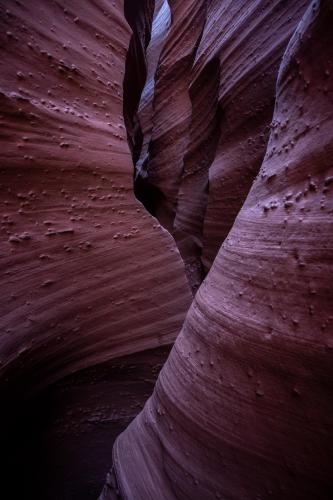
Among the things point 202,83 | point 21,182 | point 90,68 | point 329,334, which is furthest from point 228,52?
point 329,334

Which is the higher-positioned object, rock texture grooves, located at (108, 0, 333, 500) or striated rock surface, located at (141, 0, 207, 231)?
striated rock surface, located at (141, 0, 207, 231)

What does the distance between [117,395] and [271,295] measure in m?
1.16

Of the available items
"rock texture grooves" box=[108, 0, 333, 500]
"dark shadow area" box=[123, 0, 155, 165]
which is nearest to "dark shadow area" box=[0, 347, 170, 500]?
"rock texture grooves" box=[108, 0, 333, 500]

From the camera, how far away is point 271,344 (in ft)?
2.47

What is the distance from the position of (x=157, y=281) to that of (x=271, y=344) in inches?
33.1

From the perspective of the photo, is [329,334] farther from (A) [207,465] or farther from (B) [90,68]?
(B) [90,68]

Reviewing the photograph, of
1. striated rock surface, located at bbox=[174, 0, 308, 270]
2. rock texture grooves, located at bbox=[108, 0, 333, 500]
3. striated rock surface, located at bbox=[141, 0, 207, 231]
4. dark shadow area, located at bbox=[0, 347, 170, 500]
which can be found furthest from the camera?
striated rock surface, located at bbox=[141, 0, 207, 231]

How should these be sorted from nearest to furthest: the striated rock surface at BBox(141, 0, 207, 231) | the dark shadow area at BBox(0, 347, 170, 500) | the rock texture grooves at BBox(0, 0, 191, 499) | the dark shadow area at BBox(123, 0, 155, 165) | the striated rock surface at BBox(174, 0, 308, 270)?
1. the rock texture grooves at BBox(0, 0, 191, 499)
2. the dark shadow area at BBox(0, 347, 170, 500)
3. the striated rock surface at BBox(174, 0, 308, 270)
4. the dark shadow area at BBox(123, 0, 155, 165)
5. the striated rock surface at BBox(141, 0, 207, 231)

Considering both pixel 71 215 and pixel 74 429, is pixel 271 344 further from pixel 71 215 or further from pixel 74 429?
pixel 74 429

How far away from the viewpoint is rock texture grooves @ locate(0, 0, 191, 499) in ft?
3.77

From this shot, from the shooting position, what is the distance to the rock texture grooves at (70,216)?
1.15 metres

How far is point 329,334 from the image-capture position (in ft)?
2.18

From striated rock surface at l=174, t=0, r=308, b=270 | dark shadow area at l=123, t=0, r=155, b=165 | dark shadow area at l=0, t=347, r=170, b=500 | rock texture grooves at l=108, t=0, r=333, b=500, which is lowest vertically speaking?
dark shadow area at l=0, t=347, r=170, b=500

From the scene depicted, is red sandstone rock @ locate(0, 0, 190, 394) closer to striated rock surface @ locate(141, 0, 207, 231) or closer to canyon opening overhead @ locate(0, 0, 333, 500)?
canyon opening overhead @ locate(0, 0, 333, 500)
